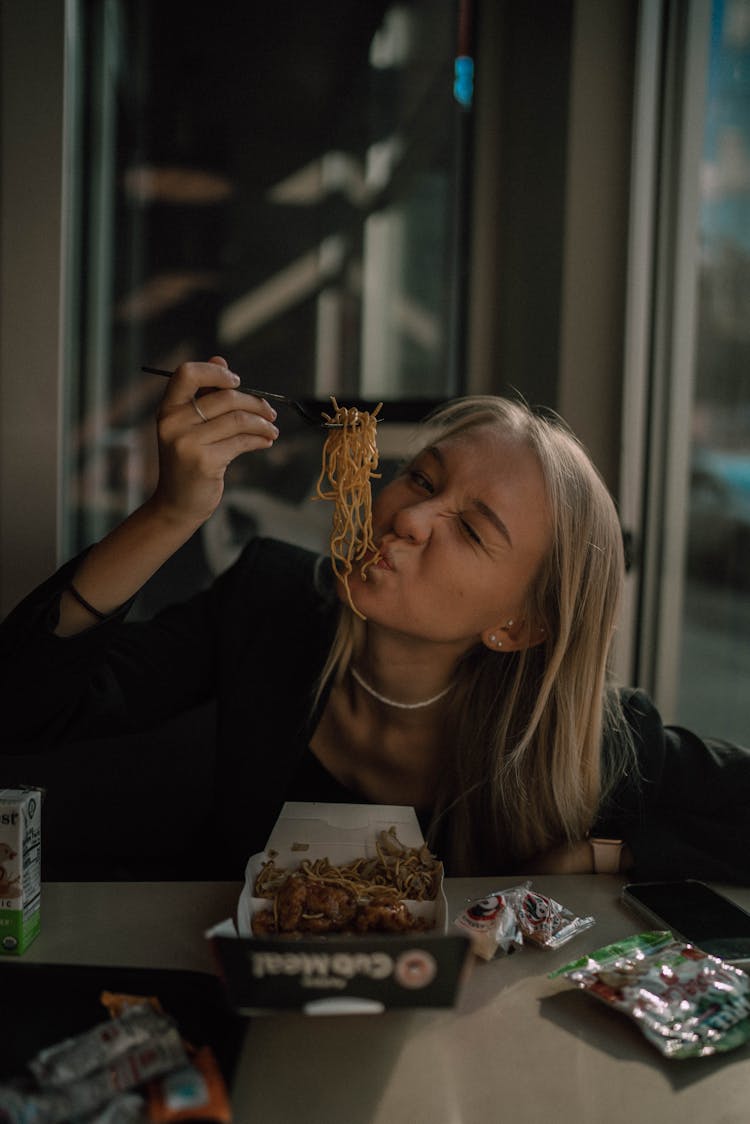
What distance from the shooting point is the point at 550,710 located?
1.62 m

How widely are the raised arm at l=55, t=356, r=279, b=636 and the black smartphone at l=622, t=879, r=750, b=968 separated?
0.83 meters

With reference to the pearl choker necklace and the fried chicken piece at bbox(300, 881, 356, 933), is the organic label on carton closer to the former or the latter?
the fried chicken piece at bbox(300, 881, 356, 933)

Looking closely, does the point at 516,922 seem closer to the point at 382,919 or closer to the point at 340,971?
the point at 382,919

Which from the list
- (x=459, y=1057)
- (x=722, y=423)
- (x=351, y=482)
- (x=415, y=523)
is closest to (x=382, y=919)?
(x=459, y=1057)

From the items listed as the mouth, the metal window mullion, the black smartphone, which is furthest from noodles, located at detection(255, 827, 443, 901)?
the metal window mullion

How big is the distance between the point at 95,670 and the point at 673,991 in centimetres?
99

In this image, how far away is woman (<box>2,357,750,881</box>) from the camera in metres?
1.31

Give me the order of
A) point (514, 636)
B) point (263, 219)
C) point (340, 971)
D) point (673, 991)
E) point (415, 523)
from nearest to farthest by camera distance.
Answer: point (340, 971)
point (673, 991)
point (415, 523)
point (514, 636)
point (263, 219)

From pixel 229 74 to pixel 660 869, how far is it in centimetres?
230

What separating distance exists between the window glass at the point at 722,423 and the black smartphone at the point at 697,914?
106 cm

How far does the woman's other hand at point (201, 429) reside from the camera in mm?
1223

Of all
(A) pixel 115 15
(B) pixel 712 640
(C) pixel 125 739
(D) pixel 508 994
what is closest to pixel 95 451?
(C) pixel 125 739

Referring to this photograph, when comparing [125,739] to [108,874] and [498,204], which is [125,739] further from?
[498,204]

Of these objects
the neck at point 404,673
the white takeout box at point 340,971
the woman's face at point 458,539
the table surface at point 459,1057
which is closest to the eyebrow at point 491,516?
the woman's face at point 458,539
